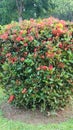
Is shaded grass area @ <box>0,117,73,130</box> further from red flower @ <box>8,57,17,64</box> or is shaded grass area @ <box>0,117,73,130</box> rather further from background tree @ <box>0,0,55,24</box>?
background tree @ <box>0,0,55,24</box>

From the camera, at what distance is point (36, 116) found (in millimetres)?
5227

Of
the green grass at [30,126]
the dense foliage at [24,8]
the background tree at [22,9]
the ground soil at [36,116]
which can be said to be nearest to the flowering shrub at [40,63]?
the ground soil at [36,116]

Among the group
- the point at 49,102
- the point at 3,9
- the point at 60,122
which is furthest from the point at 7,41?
the point at 3,9

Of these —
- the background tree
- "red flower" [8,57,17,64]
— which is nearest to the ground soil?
"red flower" [8,57,17,64]

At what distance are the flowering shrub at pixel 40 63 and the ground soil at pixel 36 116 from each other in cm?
19

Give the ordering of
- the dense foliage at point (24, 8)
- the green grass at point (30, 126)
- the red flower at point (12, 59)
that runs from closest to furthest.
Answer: the green grass at point (30, 126) → the red flower at point (12, 59) → the dense foliage at point (24, 8)

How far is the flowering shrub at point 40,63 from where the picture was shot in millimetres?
4828

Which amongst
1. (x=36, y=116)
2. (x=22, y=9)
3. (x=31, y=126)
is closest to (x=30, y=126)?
(x=31, y=126)

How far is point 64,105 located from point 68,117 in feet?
0.73

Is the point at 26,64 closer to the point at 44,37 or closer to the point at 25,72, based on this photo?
the point at 25,72

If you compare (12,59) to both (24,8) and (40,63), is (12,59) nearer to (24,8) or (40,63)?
(40,63)

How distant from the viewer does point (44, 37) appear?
4.89 m

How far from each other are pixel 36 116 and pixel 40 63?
3.33 feet

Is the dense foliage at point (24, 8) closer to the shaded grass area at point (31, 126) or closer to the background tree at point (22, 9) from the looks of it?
the background tree at point (22, 9)
